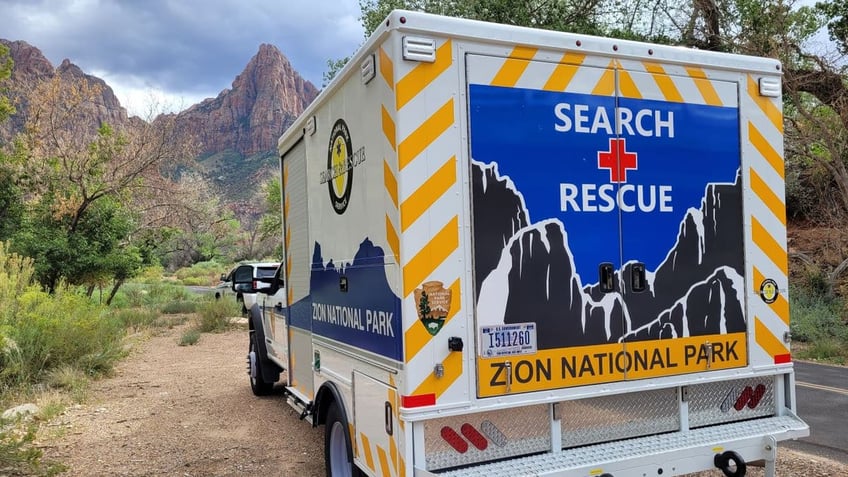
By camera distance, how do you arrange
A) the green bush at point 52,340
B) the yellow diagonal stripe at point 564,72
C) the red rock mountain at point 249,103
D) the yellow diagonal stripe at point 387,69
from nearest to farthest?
the yellow diagonal stripe at point 387,69 → the yellow diagonal stripe at point 564,72 → the green bush at point 52,340 → the red rock mountain at point 249,103

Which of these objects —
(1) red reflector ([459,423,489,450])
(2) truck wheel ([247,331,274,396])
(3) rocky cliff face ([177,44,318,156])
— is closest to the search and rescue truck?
(1) red reflector ([459,423,489,450])

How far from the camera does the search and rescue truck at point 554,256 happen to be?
336 centimetres

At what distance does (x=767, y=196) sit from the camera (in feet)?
13.8

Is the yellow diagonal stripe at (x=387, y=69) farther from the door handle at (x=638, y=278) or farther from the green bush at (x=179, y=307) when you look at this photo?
the green bush at (x=179, y=307)

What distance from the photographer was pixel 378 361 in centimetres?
367

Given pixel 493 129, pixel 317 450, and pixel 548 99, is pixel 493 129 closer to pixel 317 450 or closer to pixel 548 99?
pixel 548 99

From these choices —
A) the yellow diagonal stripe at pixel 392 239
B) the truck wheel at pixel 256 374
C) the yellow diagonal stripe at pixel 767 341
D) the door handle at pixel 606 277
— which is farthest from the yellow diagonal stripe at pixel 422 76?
the truck wheel at pixel 256 374

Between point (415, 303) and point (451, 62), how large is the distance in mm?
1305

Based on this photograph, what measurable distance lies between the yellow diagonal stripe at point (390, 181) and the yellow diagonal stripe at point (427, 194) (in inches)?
3.4

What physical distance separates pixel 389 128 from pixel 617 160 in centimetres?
138

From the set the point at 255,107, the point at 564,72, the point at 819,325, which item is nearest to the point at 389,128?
the point at 564,72

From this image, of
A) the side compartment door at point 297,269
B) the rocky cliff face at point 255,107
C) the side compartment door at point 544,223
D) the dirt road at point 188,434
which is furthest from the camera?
the rocky cliff face at point 255,107

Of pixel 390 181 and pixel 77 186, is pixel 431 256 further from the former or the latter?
pixel 77 186

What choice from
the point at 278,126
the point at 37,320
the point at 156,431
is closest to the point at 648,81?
the point at 156,431
